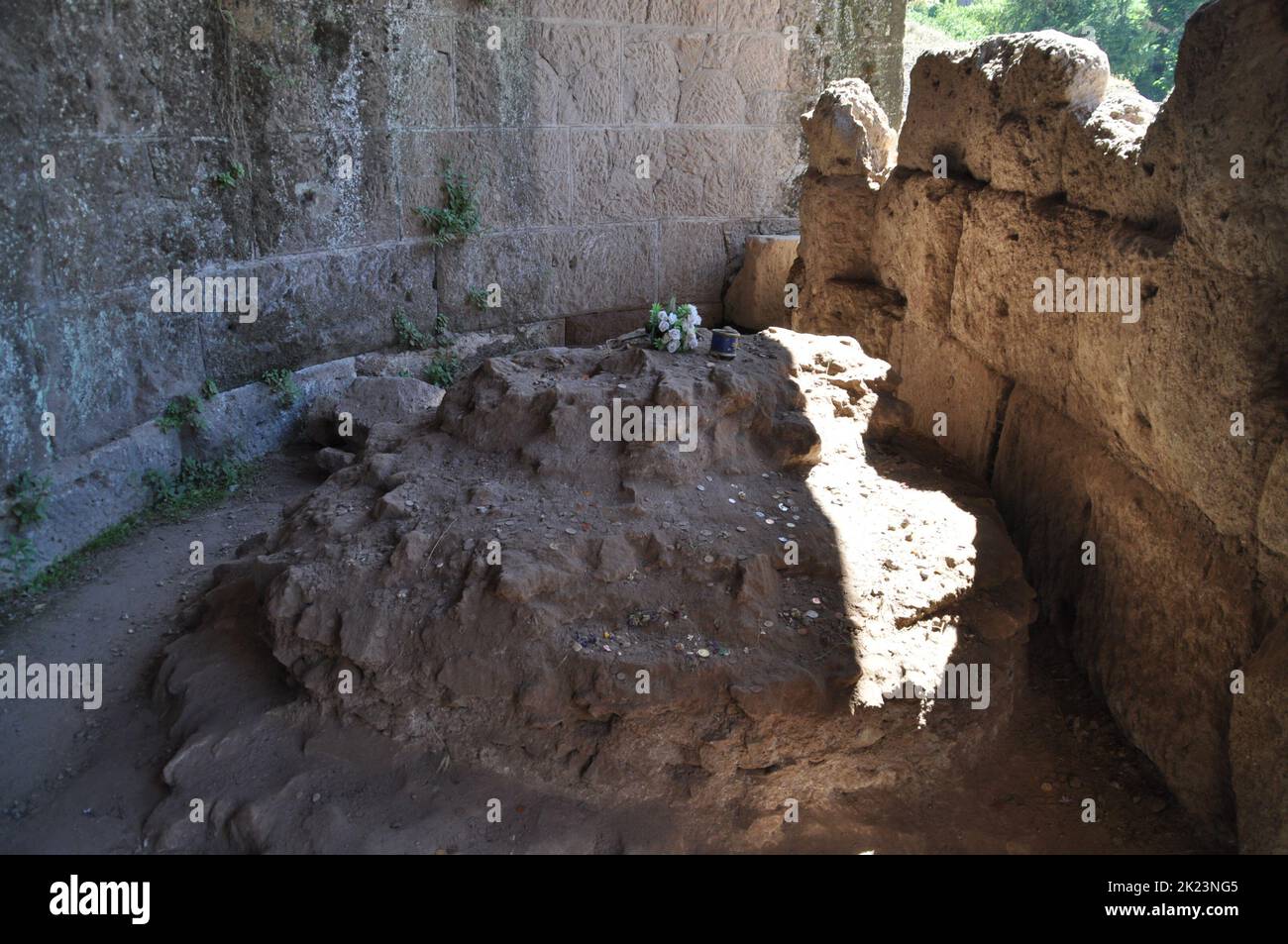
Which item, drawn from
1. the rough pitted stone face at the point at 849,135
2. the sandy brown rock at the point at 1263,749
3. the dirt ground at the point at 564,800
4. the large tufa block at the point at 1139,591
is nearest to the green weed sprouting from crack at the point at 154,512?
the dirt ground at the point at 564,800

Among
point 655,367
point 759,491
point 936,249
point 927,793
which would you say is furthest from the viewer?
point 936,249

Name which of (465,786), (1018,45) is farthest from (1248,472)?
(465,786)

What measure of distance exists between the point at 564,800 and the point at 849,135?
388 cm

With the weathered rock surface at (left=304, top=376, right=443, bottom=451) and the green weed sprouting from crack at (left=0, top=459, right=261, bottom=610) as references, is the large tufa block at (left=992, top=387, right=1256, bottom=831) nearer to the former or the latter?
the weathered rock surface at (left=304, top=376, right=443, bottom=451)

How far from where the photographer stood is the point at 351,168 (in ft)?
21.1

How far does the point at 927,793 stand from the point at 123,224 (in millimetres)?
4455

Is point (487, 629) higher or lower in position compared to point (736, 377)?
lower

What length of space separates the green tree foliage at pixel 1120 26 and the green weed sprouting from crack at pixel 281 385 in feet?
24.8

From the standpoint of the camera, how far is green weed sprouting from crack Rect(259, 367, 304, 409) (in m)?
6.11

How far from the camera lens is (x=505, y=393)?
431 centimetres

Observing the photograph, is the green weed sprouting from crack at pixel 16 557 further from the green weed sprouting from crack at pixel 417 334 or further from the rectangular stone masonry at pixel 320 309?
the green weed sprouting from crack at pixel 417 334

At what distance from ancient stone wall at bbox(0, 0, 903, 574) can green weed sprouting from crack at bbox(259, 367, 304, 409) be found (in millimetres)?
76

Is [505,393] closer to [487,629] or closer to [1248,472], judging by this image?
[487,629]

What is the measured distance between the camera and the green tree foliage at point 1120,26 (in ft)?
35.3
